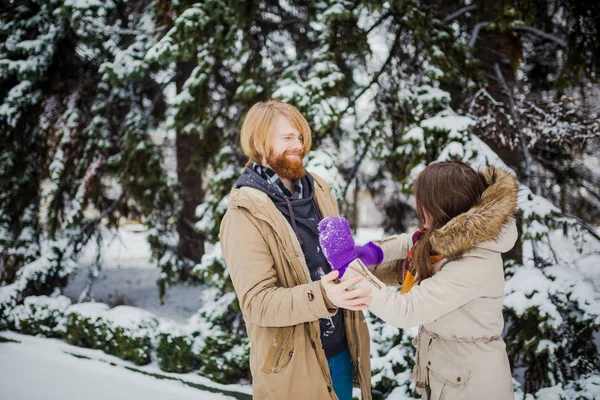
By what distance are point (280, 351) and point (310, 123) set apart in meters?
2.84

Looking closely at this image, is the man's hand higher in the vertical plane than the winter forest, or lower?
lower

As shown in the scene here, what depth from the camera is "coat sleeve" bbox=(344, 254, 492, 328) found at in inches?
62.4

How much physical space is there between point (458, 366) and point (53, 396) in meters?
3.85

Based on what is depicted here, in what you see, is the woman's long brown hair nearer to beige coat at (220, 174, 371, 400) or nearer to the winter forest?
beige coat at (220, 174, 371, 400)

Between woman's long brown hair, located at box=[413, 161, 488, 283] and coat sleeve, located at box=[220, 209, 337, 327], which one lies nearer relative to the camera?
coat sleeve, located at box=[220, 209, 337, 327]

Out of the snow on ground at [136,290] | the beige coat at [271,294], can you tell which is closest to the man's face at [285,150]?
the beige coat at [271,294]

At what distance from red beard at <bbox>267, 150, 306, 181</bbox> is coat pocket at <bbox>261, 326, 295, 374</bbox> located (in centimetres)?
73

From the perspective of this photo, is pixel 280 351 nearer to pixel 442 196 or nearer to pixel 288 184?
pixel 288 184

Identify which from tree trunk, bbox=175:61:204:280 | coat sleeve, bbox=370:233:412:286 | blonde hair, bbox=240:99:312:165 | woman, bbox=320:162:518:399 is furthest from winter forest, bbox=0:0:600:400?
blonde hair, bbox=240:99:312:165

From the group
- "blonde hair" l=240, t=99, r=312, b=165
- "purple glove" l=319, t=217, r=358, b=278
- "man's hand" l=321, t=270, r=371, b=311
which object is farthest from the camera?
"blonde hair" l=240, t=99, r=312, b=165

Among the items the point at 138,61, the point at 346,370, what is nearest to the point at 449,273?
the point at 346,370

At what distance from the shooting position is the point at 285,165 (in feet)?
6.39

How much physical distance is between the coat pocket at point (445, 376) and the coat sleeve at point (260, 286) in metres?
0.62

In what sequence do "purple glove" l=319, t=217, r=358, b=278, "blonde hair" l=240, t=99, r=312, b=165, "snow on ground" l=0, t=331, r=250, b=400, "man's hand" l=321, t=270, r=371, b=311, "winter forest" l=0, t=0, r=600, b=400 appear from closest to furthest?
"man's hand" l=321, t=270, r=371, b=311
"purple glove" l=319, t=217, r=358, b=278
"blonde hair" l=240, t=99, r=312, b=165
"winter forest" l=0, t=0, r=600, b=400
"snow on ground" l=0, t=331, r=250, b=400
